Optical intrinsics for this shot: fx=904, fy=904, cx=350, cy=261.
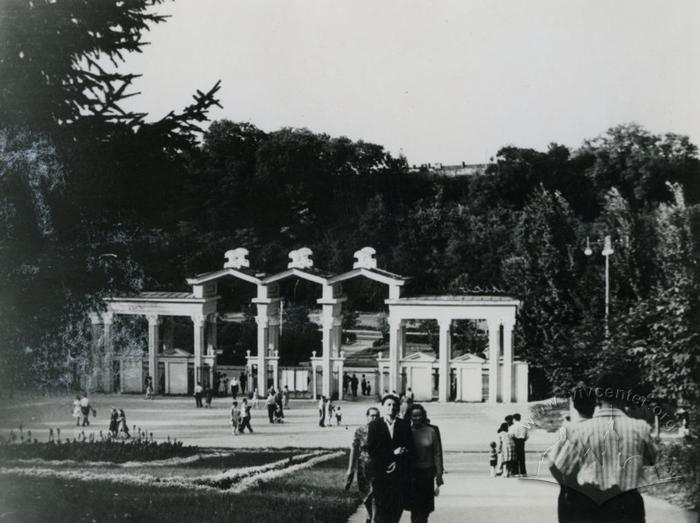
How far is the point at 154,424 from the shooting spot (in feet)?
69.8

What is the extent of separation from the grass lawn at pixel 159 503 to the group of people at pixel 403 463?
165 cm

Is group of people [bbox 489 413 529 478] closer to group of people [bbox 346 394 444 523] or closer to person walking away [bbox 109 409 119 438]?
group of people [bbox 346 394 444 523]

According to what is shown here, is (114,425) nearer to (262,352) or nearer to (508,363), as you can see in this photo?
(262,352)

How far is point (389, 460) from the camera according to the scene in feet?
33.0

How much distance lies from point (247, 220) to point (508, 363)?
1152cm

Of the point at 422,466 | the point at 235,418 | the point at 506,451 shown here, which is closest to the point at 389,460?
the point at 422,466

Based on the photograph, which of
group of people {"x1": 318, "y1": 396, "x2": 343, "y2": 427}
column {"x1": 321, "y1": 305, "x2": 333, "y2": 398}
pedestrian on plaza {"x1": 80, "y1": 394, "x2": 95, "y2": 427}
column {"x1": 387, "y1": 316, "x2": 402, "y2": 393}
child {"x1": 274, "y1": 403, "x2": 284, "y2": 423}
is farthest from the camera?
column {"x1": 321, "y1": 305, "x2": 333, "y2": 398}

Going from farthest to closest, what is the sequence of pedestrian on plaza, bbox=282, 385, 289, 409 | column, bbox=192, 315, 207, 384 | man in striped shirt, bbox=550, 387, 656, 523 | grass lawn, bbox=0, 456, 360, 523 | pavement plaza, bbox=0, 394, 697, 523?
column, bbox=192, 315, 207, 384, pedestrian on plaza, bbox=282, 385, 289, 409, pavement plaza, bbox=0, 394, 697, 523, grass lawn, bbox=0, 456, 360, 523, man in striped shirt, bbox=550, 387, 656, 523

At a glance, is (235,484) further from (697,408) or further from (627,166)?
(627,166)

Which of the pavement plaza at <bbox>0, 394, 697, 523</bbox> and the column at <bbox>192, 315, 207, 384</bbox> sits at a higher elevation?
the column at <bbox>192, 315, 207, 384</bbox>

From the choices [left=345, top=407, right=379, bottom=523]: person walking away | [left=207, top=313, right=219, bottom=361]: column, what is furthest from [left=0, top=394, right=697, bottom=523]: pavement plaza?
[left=207, top=313, right=219, bottom=361]: column

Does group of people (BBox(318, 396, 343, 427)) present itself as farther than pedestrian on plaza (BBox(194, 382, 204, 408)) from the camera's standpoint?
No

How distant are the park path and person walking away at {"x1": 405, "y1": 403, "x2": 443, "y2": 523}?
1.60 meters

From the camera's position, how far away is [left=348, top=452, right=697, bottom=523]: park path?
11961 millimetres
